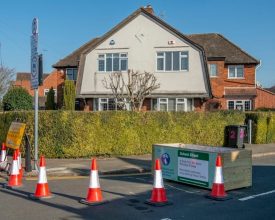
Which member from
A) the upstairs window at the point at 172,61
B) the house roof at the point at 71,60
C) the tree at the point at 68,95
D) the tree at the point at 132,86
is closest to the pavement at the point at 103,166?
the tree at the point at 132,86

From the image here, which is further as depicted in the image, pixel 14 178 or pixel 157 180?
pixel 14 178

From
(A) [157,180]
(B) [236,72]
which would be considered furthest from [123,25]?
(A) [157,180]

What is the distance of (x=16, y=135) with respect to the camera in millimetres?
12734

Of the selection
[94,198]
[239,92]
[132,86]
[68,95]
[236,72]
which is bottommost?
[94,198]

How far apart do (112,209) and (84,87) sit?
26.9 meters

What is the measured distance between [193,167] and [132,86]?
19702 millimetres

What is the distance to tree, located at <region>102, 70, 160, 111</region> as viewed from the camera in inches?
1150

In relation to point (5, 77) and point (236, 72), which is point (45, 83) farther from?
point (236, 72)

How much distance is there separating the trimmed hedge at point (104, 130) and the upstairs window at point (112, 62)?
15054 millimetres

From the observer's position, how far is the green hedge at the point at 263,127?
24219 mm

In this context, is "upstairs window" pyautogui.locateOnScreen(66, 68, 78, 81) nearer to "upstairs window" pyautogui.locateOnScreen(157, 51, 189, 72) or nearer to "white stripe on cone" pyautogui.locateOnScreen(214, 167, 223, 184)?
"upstairs window" pyautogui.locateOnScreen(157, 51, 189, 72)

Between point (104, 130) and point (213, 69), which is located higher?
point (213, 69)

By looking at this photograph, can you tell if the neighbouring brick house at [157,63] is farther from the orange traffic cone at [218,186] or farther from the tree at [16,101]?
the orange traffic cone at [218,186]

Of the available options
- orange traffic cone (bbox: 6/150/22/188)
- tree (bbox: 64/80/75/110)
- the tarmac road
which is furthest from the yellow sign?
tree (bbox: 64/80/75/110)
